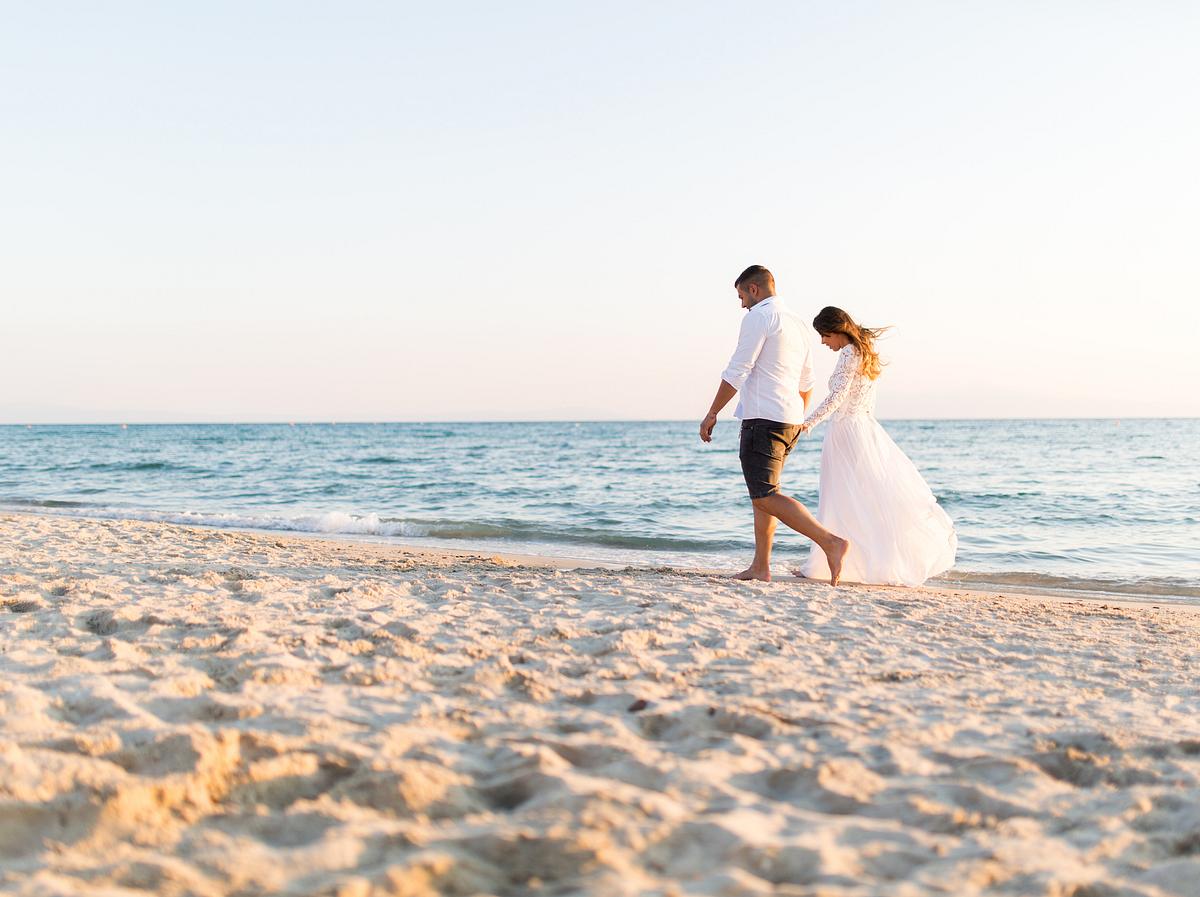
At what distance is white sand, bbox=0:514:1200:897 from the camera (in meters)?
1.77

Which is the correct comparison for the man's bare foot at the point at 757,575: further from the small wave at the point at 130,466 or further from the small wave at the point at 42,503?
the small wave at the point at 130,466

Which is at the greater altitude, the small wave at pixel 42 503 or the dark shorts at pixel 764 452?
the dark shorts at pixel 764 452

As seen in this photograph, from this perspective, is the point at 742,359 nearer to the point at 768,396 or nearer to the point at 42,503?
the point at 768,396

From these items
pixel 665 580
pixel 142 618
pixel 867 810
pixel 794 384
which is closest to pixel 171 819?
pixel 867 810

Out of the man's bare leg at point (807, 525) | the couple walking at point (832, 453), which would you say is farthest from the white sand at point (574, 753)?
the couple walking at point (832, 453)

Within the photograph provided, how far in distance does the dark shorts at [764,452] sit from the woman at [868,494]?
268 millimetres

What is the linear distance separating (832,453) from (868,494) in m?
0.37

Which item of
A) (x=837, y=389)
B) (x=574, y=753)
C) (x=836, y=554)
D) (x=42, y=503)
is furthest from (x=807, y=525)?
(x=42, y=503)

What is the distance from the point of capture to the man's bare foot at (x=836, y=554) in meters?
5.64

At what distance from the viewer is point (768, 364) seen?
5602 mm

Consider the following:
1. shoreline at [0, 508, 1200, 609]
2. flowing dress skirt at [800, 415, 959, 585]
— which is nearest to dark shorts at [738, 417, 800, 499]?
flowing dress skirt at [800, 415, 959, 585]

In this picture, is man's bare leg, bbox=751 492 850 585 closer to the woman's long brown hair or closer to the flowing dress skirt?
the flowing dress skirt

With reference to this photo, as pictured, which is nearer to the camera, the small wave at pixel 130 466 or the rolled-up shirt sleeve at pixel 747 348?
the rolled-up shirt sleeve at pixel 747 348

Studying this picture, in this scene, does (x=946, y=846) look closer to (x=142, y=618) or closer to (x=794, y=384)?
(x=142, y=618)
